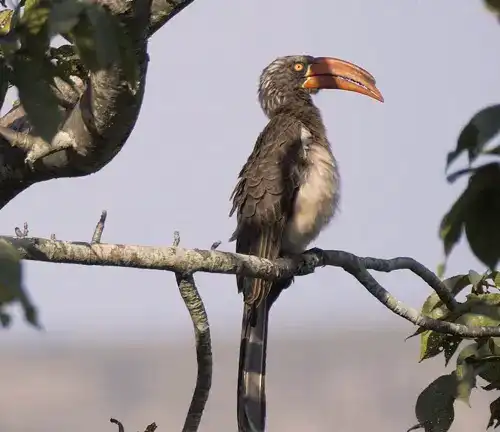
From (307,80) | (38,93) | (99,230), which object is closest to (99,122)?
(99,230)

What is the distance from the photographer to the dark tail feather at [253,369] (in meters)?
5.27

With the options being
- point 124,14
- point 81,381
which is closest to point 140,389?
point 81,381

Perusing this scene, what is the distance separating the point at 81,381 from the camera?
1975 inches

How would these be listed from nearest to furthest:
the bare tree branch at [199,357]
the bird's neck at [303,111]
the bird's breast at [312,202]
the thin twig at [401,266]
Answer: the bare tree branch at [199,357] < the thin twig at [401,266] < the bird's breast at [312,202] < the bird's neck at [303,111]

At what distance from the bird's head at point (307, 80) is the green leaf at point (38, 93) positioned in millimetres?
4958

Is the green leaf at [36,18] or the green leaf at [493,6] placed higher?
the green leaf at [36,18]

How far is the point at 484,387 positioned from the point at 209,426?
111ft

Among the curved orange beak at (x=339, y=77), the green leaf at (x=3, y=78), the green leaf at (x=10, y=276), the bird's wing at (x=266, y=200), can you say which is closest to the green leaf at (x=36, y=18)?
the green leaf at (x=3, y=78)

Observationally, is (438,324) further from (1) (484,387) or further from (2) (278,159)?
(2) (278,159)

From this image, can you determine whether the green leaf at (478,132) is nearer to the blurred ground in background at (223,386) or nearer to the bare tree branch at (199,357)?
the bare tree branch at (199,357)

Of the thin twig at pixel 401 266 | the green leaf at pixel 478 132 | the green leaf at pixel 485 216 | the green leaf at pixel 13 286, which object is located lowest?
the green leaf at pixel 13 286

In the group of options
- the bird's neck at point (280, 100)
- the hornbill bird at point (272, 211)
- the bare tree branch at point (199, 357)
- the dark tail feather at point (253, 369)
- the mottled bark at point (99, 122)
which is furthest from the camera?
the bird's neck at point (280, 100)

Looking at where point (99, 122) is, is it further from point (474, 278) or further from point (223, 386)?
point (223, 386)

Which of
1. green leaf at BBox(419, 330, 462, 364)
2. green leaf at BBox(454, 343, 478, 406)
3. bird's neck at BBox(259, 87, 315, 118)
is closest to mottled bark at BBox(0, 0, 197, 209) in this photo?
green leaf at BBox(454, 343, 478, 406)
